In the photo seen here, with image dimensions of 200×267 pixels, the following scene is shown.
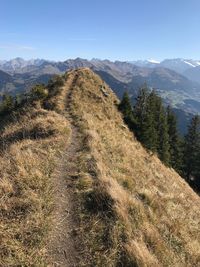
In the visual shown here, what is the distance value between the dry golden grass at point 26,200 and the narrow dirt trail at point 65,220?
0.31 meters

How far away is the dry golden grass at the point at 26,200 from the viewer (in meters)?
8.75

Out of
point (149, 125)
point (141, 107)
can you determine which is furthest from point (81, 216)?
point (141, 107)

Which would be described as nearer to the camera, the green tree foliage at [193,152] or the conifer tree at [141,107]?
the conifer tree at [141,107]

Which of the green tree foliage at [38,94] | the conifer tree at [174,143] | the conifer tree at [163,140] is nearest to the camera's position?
the green tree foliage at [38,94]

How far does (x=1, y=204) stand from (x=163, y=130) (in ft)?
192

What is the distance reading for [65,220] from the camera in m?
10.9

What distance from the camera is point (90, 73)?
185ft

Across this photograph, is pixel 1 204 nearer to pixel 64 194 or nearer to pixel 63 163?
pixel 64 194

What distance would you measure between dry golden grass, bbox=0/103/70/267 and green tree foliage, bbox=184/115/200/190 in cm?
6212

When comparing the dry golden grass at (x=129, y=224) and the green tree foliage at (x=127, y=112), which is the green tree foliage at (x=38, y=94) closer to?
the green tree foliage at (x=127, y=112)

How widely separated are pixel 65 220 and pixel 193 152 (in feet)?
232

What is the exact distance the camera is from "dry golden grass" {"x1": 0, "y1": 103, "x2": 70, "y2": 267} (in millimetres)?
8745

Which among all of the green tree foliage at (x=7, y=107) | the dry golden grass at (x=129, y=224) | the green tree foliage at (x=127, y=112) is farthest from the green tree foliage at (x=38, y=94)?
the dry golden grass at (x=129, y=224)

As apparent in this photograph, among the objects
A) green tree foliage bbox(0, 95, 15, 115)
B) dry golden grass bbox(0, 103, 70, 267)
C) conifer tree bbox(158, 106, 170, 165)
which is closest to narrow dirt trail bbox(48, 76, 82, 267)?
dry golden grass bbox(0, 103, 70, 267)
